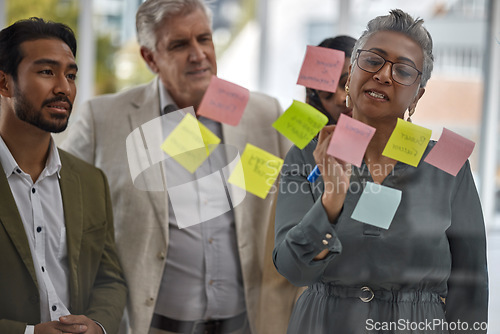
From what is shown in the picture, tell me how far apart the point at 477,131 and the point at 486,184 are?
12 centimetres

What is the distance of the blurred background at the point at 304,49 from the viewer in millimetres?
1116

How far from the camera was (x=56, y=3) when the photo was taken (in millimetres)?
1291

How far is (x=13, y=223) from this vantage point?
1059mm

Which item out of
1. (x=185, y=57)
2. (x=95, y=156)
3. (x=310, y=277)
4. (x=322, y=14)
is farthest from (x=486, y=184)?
(x=95, y=156)

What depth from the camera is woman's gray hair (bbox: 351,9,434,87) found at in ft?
3.37

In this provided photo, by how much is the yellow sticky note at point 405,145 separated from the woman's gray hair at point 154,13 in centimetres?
51

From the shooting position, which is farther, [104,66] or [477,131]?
[104,66]


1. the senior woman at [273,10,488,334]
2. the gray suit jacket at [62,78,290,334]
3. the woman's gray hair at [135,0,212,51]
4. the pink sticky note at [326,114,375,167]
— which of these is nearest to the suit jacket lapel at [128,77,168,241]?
the gray suit jacket at [62,78,290,334]

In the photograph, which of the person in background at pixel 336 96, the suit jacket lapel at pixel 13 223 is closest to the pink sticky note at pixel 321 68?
the person in background at pixel 336 96

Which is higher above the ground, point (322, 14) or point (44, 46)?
point (322, 14)

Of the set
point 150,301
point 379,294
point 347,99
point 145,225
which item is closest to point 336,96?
point 347,99

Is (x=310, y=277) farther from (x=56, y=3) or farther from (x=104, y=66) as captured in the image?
(x=56, y=3)

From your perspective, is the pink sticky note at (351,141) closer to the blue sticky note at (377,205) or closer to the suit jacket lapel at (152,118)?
the blue sticky note at (377,205)

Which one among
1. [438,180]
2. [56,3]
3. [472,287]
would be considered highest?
[56,3]
